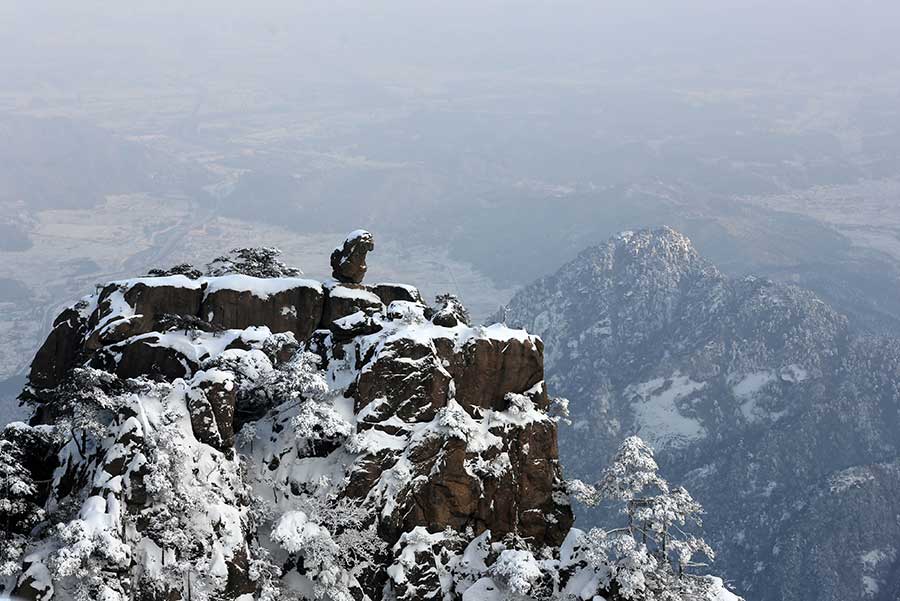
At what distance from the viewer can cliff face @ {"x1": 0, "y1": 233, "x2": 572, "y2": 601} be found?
52.7 meters

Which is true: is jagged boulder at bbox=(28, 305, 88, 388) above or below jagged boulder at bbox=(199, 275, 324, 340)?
below

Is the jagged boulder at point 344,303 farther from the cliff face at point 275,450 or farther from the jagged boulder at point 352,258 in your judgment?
the jagged boulder at point 352,258

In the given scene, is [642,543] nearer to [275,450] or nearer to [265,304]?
[275,450]

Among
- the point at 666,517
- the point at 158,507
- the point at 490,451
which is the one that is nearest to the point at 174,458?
the point at 158,507

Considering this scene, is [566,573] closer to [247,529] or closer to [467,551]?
[467,551]

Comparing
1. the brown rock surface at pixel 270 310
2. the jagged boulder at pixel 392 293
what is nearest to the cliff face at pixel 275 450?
the brown rock surface at pixel 270 310

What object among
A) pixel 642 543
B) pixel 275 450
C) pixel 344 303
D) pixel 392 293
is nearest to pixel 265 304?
pixel 344 303

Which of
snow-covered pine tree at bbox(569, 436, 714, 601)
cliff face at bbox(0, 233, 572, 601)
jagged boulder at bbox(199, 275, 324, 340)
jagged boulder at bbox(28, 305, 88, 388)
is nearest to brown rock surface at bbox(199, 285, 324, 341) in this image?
jagged boulder at bbox(199, 275, 324, 340)

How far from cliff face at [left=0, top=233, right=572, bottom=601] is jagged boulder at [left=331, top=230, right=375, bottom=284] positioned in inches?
246

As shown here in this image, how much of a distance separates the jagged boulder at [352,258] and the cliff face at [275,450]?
6.25 metres

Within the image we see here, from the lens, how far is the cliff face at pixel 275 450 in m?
52.7

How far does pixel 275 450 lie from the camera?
6469 centimetres

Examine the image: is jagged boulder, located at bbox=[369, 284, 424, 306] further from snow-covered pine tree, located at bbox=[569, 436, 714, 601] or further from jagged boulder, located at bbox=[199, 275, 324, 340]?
snow-covered pine tree, located at bbox=[569, 436, 714, 601]

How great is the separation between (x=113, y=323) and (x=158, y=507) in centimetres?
2390
